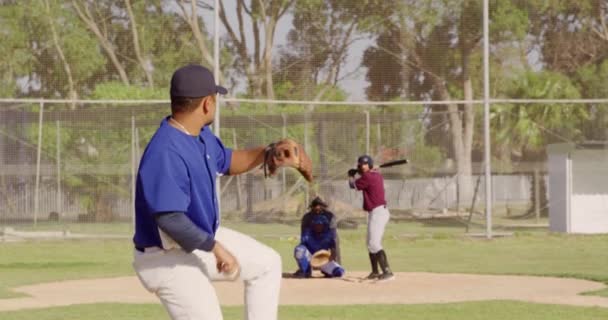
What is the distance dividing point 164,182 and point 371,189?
33.2ft

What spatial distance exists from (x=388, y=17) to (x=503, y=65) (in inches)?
103

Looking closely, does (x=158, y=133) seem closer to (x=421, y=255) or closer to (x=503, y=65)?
(x=421, y=255)

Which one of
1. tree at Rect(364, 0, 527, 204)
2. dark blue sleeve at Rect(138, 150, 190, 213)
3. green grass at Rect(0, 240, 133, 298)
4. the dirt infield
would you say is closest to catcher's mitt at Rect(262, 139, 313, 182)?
dark blue sleeve at Rect(138, 150, 190, 213)

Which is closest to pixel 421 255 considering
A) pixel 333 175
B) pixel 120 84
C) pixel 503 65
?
pixel 333 175

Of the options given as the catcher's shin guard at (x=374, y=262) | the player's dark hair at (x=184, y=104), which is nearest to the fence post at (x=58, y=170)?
the catcher's shin guard at (x=374, y=262)

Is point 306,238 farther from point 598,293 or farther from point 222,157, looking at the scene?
point 222,157

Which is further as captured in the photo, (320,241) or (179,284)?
(320,241)

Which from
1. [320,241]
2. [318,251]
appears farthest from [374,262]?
[320,241]

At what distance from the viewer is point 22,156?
80.9 ft

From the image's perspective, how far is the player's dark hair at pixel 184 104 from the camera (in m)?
5.71

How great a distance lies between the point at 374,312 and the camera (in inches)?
469

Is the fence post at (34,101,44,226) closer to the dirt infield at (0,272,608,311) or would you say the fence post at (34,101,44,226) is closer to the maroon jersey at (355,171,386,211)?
the dirt infield at (0,272,608,311)

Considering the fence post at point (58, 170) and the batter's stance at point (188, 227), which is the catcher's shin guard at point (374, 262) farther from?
the fence post at point (58, 170)

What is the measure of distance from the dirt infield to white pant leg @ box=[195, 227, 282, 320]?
23.0ft
